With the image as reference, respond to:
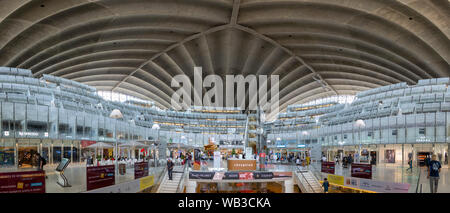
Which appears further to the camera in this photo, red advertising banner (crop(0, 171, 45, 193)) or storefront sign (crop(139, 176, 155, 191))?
storefront sign (crop(139, 176, 155, 191))

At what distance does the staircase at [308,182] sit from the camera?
24606mm

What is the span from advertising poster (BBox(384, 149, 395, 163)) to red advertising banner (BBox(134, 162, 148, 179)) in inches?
1244

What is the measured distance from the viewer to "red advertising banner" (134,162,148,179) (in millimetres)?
18100

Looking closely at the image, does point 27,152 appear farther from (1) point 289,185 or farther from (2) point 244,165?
(1) point 289,185

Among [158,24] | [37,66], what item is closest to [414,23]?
[158,24]

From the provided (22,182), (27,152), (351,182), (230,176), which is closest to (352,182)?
(351,182)

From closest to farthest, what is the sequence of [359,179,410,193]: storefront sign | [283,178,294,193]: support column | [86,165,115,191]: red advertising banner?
[86,165,115,191]: red advertising banner
[359,179,410,193]: storefront sign
[283,178,294,193]: support column

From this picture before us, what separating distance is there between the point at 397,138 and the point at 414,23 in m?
13.8

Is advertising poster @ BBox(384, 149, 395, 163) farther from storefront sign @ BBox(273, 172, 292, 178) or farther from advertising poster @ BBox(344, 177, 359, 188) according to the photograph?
advertising poster @ BBox(344, 177, 359, 188)

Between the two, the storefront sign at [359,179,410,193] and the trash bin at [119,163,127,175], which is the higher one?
the trash bin at [119,163,127,175]

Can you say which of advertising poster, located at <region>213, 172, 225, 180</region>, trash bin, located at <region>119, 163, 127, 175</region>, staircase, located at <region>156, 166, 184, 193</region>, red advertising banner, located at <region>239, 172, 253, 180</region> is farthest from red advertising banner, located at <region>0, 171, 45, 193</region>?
red advertising banner, located at <region>239, 172, 253, 180</region>

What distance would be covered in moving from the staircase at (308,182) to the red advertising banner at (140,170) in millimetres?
12804
